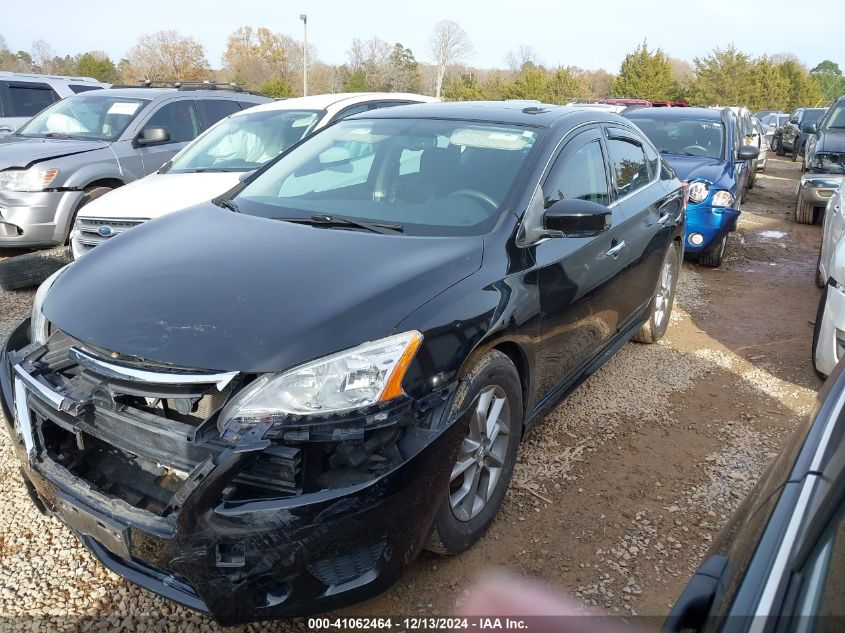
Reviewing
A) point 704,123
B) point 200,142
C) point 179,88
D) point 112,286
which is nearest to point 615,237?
point 112,286

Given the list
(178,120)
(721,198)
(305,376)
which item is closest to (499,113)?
(305,376)

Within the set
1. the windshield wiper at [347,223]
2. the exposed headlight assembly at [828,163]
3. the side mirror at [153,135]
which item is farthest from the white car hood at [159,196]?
the exposed headlight assembly at [828,163]

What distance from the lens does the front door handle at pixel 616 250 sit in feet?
12.0

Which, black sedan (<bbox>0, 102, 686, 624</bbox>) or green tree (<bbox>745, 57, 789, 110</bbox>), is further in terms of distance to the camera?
green tree (<bbox>745, 57, 789, 110</bbox>)

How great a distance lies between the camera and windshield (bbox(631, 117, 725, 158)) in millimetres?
8164

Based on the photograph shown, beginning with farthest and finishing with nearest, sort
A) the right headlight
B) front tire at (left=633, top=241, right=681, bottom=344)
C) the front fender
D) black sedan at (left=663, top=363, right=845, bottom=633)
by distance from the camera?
the front fender → front tire at (left=633, top=241, right=681, bottom=344) → the right headlight → black sedan at (left=663, top=363, right=845, bottom=633)

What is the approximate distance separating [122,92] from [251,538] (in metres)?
7.68

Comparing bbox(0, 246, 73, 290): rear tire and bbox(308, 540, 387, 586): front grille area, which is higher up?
bbox(308, 540, 387, 586): front grille area

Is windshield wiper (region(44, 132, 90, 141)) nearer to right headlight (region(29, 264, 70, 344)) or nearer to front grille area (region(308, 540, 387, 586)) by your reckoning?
right headlight (region(29, 264, 70, 344))

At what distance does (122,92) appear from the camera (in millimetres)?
8086

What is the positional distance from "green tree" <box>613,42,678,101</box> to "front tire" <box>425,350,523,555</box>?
38.7 m

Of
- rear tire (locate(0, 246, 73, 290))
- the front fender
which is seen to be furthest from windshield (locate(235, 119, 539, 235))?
the front fender

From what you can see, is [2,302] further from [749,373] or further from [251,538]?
[749,373]

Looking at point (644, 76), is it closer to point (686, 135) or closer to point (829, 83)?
point (686, 135)
